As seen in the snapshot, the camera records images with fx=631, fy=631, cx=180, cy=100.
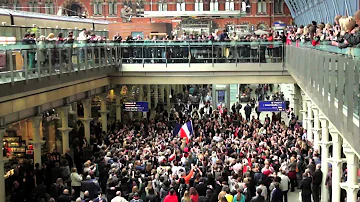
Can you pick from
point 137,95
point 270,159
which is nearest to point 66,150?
point 270,159

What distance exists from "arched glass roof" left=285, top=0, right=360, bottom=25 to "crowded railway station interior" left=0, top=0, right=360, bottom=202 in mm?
334

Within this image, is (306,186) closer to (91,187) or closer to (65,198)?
(91,187)

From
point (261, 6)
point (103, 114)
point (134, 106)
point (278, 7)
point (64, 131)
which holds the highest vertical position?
point (261, 6)

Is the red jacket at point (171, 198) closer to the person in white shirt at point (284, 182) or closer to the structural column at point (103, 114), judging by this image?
the person in white shirt at point (284, 182)

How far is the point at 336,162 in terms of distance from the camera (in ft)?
57.8

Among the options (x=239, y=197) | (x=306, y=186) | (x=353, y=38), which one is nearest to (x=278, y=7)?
(x=306, y=186)

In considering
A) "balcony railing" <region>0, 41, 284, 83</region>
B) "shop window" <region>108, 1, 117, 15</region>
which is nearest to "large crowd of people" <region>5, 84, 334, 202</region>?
"balcony railing" <region>0, 41, 284, 83</region>

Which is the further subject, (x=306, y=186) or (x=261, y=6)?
(x=261, y=6)

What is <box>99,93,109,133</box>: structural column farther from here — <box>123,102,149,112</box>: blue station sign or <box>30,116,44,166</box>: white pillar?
<box>30,116,44,166</box>: white pillar

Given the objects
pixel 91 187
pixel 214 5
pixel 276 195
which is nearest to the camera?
pixel 276 195

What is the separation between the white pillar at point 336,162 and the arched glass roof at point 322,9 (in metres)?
17.7

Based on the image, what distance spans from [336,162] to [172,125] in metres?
18.3

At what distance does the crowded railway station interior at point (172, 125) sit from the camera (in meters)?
15.8

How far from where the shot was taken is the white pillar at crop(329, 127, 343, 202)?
57.1ft
